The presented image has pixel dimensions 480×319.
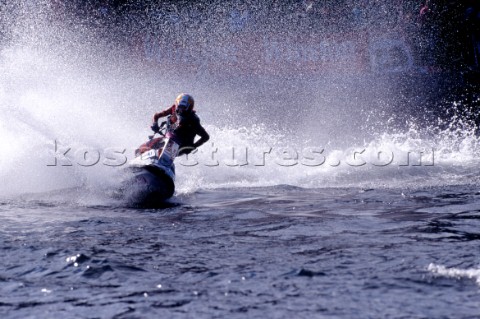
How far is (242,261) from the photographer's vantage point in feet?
20.0

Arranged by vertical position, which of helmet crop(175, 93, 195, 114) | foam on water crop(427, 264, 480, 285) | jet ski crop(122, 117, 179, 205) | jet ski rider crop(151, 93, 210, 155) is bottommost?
foam on water crop(427, 264, 480, 285)

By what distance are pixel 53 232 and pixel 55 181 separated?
490 cm

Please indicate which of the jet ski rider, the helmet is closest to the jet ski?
the jet ski rider

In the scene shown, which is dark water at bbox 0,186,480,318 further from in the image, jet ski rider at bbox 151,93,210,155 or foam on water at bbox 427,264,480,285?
jet ski rider at bbox 151,93,210,155

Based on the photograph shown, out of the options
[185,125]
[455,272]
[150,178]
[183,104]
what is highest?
[183,104]

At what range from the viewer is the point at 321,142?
19812 mm

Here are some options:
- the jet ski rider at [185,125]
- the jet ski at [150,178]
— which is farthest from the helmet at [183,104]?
the jet ski at [150,178]

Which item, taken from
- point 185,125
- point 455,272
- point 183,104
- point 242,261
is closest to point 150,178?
point 185,125

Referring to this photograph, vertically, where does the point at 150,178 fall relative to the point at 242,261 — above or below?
above

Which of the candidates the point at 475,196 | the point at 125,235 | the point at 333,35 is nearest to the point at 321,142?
the point at 333,35

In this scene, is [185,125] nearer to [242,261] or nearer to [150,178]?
[150,178]

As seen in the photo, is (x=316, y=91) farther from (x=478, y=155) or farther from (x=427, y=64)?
(x=478, y=155)

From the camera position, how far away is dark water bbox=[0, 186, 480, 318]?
15.5ft

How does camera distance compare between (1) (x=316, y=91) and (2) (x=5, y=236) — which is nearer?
(2) (x=5, y=236)
